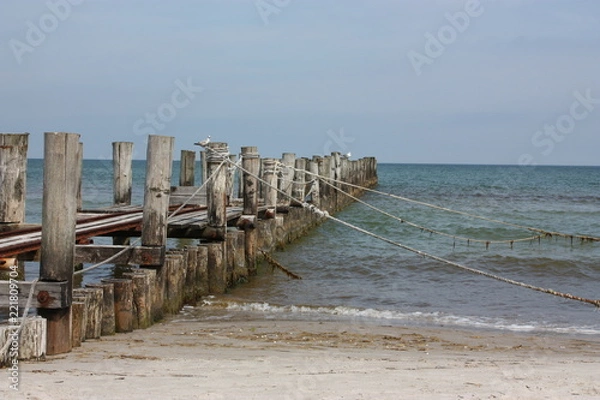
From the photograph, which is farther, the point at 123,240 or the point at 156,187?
the point at 123,240

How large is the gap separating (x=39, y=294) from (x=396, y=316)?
Answer: 5.30 meters

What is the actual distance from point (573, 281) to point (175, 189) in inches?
296

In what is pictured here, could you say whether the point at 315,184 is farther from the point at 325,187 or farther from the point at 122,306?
the point at 122,306

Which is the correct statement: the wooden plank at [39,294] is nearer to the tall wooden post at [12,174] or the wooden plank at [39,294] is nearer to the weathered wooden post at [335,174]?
the tall wooden post at [12,174]

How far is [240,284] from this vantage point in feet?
40.1

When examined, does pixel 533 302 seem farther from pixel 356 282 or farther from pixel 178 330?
pixel 178 330

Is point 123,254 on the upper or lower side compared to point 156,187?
lower

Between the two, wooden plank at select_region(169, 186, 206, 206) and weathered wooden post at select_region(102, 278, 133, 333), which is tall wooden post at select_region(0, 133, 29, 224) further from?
wooden plank at select_region(169, 186, 206, 206)

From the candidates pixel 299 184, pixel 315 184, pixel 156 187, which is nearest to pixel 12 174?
pixel 156 187

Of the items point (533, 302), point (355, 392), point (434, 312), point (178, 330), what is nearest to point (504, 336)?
point (434, 312)

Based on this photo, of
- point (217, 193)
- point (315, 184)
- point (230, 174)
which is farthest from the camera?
point (315, 184)

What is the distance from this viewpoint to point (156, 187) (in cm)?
864

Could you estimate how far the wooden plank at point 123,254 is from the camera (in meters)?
8.32

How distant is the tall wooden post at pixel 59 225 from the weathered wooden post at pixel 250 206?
6575 mm
